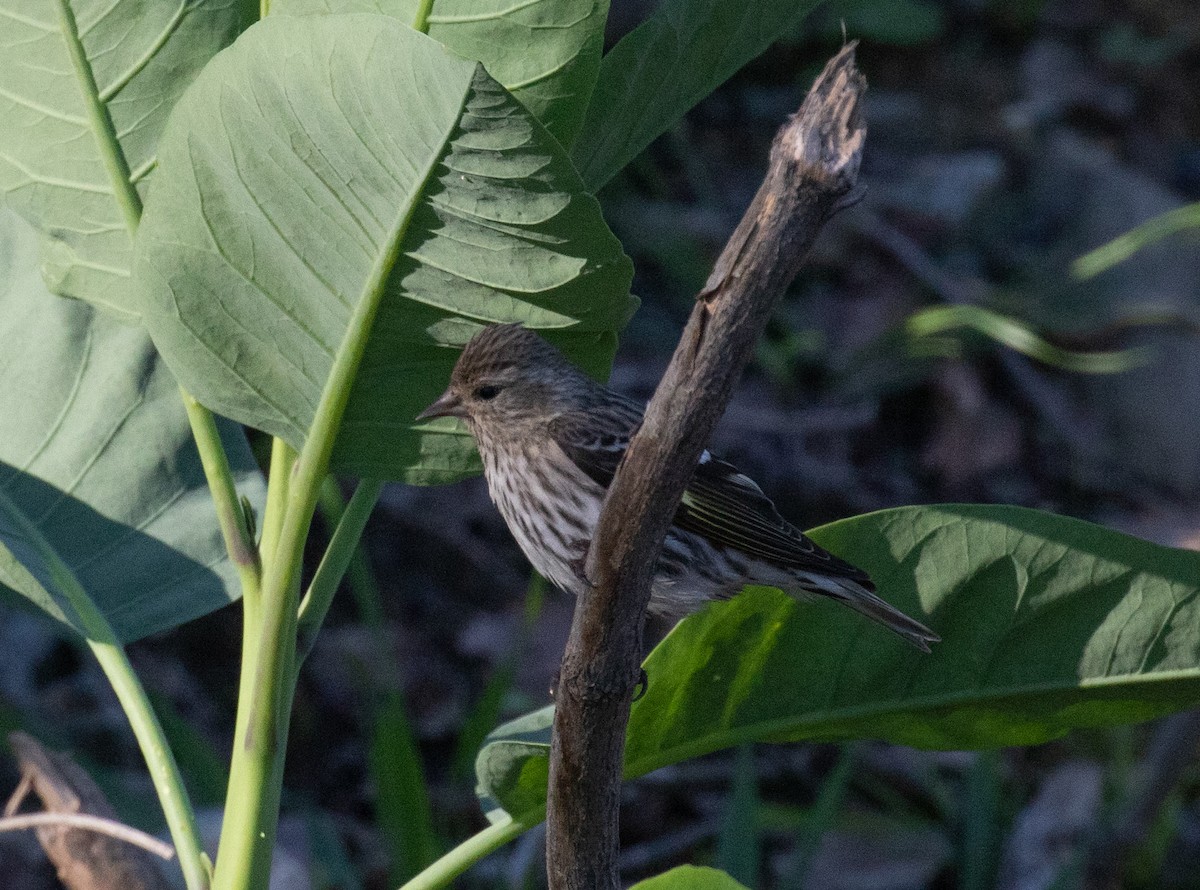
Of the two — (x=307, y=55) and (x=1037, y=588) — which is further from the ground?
(x=307, y=55)

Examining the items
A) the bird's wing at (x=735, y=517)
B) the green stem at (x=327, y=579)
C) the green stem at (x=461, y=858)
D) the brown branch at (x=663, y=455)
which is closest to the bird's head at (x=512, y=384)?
the bird's wing at (x=735, y=517)

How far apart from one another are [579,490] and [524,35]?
1127 mm

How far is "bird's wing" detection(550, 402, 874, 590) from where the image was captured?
2137 millimetres

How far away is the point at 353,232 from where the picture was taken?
1.46 m

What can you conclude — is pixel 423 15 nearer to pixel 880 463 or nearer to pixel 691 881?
pixel 691 881

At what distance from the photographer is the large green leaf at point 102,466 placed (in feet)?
6.00

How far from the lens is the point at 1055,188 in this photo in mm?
6391

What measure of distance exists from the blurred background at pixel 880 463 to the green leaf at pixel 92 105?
165 cm

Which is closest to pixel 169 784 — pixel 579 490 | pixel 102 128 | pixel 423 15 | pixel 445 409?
pixel 445 409

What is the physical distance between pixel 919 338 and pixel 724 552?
11.0 ft

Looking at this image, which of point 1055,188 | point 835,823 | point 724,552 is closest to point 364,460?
point 724,552

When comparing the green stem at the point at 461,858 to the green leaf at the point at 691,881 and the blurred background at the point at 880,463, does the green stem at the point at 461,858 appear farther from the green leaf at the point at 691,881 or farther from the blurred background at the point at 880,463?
the blurred background at the point at 880,463

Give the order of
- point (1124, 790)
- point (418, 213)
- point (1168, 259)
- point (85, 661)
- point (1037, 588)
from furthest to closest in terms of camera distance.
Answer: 1. point (1168, 259)
2. point (85, 661)
3. point (1124, 790)
4. point (1037, 588)
5. point (418, 213)

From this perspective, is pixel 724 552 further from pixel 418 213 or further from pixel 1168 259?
pixel 1168 259
